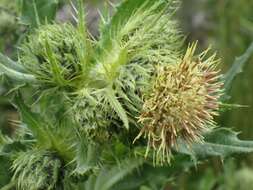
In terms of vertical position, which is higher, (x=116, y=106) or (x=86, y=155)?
(x=116, y=106)

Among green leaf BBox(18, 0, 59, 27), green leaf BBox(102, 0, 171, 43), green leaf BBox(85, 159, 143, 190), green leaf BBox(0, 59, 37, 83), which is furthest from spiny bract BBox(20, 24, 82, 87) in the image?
green leaf BBox(85, 159, 143, 190)

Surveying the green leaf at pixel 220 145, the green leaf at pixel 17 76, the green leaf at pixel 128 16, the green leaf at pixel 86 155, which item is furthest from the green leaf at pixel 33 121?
the green leaf at pixel 220 145

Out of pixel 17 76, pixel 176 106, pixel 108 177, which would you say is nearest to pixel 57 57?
pixel 17 76

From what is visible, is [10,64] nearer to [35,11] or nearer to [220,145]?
[35,11]

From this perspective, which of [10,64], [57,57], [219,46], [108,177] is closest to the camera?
[57,57]

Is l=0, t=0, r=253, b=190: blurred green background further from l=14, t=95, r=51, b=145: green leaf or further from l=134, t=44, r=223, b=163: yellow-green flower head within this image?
l=134, t=44, r=223, b=163: yellow-green flower head

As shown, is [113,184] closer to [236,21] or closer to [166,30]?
[166,30]

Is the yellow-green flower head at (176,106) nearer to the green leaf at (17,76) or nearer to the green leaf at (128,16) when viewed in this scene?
the green leaf at (128,16)

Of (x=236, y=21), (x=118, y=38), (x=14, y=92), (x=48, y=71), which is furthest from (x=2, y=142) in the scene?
(x=236, y=21)
